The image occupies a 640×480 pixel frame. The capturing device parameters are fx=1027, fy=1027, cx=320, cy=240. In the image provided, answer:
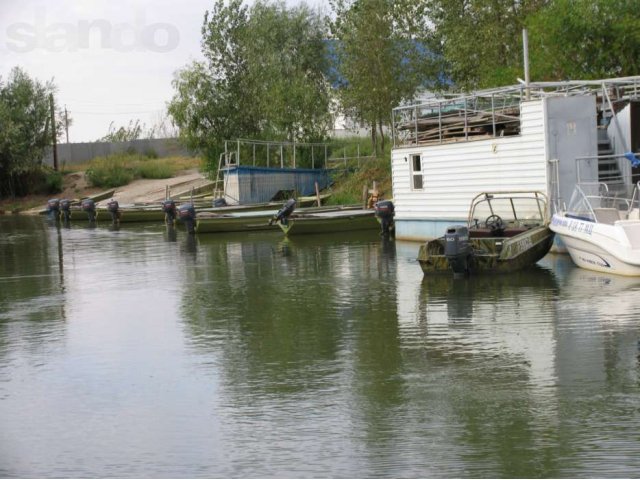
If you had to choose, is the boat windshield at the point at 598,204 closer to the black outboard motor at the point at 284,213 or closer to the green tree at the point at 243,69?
the black outboard motor at the point at 284,213

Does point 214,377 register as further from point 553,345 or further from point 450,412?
point 553,345

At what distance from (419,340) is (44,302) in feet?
30.3

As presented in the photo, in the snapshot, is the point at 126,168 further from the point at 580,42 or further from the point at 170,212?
the point at 580,42

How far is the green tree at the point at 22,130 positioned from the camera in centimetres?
6544

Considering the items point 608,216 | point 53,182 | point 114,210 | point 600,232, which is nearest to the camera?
point 600,232

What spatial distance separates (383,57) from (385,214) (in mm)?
16385

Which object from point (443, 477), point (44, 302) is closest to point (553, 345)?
point (443, 477)

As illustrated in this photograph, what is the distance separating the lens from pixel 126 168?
224 feet

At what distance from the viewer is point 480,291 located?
18844 millimetres

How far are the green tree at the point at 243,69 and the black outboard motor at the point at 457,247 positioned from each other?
1432 inches

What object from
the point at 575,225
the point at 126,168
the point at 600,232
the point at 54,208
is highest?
the point at 126,168

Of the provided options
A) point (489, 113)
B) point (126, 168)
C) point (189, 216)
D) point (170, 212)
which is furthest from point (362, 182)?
point (126, 168)

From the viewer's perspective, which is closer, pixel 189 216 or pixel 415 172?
pixel 415 172

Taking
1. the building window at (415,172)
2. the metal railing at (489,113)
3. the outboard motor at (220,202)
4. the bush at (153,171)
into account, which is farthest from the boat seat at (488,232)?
the bush at (153,171)
